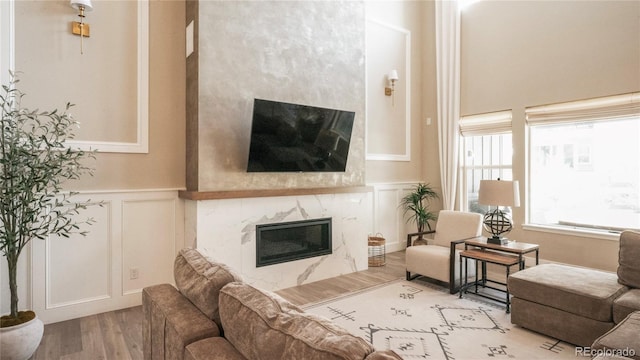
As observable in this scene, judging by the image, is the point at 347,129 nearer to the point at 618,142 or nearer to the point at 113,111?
the point at 113,111

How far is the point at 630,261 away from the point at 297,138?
313 centimetres

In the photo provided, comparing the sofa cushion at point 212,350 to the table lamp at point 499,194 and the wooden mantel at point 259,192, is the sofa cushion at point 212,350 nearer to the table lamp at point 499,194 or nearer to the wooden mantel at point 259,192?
the wooden mantel at point 259,192

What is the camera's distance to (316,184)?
4.44 m

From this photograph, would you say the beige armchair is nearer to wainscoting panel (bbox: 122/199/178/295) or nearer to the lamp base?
the lamp base

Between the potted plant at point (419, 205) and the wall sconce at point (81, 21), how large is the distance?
→ 15.5 feet

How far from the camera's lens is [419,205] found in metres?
5.92

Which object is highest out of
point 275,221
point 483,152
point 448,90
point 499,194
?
point 448,90

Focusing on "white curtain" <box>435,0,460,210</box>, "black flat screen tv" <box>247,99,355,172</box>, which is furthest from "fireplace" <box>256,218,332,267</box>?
"white curtain" <box>435,0,460,210</box>

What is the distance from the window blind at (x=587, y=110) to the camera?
3930 millimetres

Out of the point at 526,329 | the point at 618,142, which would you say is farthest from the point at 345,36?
the point at 526,329

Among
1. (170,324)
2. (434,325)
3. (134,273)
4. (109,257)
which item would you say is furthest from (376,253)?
(170,324)

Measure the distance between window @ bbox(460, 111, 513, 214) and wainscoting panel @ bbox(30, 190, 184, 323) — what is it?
4293 mm

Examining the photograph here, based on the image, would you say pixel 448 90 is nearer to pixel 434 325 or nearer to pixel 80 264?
pixel 434 325

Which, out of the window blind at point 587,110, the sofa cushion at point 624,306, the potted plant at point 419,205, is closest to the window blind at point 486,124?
the window blind at point 587,110
